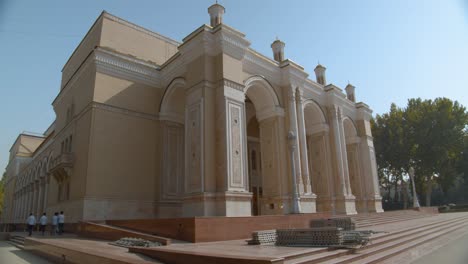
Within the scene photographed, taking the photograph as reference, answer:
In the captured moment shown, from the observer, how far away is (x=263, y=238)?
26.5 ft

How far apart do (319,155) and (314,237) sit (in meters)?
13.2

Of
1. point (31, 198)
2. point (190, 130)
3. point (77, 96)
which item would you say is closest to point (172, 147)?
point (190, 130)

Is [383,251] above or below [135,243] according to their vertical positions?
below

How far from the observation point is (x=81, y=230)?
1280 centimetres

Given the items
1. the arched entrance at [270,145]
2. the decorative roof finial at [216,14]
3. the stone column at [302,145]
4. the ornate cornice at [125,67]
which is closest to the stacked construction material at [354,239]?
the arched entrance at [270,145]

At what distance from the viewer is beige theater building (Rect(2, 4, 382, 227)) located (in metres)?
12.6

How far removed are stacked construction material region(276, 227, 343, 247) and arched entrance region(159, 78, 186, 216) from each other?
353 inches

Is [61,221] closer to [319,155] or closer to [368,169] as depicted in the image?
[319,155]

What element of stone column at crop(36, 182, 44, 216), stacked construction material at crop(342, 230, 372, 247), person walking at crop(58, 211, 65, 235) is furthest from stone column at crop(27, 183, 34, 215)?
stacked construction material at crop(342, 230, 372, 247)

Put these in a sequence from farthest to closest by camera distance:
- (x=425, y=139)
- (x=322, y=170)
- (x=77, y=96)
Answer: (x=425, y=139) → (x=322, y=170) → (x=77, y=96)

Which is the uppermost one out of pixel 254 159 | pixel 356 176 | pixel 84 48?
pixel 84 48

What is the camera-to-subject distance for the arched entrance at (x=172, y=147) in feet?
51.0

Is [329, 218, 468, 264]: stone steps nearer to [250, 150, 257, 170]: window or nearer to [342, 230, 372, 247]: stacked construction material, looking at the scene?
[342, 230, 372, 247]: stacked construction material

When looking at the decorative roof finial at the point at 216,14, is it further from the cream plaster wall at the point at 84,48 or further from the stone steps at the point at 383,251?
the stone steps at the point at 383,251
